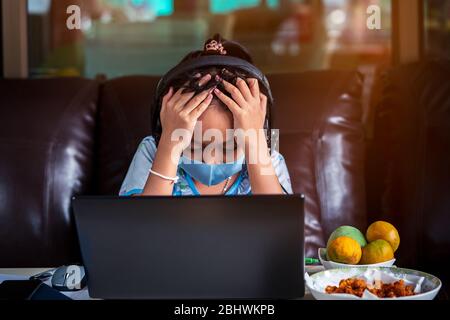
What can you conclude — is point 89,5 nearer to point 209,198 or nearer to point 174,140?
point 174,140

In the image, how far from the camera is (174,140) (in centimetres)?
143

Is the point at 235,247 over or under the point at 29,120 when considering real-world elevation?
under

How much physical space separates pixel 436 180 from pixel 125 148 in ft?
3.29

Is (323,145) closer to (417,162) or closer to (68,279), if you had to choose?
(417,162)

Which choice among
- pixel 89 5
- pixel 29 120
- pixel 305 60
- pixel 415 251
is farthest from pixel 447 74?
pixel 305 60

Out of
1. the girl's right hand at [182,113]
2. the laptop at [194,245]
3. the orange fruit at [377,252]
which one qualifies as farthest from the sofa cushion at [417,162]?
the laptop at [194,245]

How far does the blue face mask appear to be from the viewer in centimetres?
159

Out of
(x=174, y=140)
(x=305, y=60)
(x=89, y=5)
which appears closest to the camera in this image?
(x=174, y=140)

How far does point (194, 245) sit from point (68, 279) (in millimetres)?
391

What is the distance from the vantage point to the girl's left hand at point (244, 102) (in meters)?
1.42

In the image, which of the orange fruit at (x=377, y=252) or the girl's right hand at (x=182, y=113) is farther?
the girl's right hand at (x=182, y=113)

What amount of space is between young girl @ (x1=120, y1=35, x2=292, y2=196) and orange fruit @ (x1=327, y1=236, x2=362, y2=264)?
0.31m

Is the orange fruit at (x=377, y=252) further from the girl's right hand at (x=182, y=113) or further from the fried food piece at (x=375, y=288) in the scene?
the girl's right hand at (x=182, y=113)

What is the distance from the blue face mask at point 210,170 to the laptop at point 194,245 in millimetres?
604
